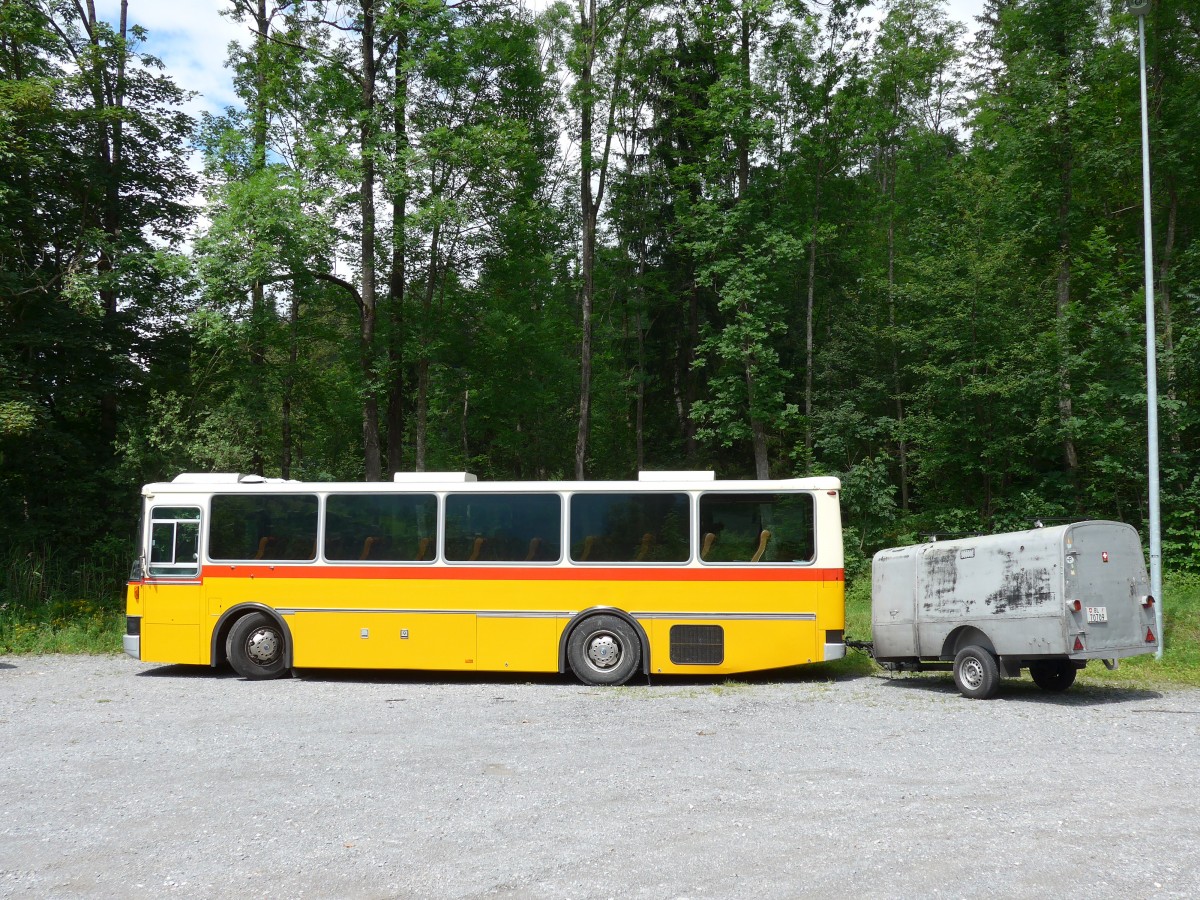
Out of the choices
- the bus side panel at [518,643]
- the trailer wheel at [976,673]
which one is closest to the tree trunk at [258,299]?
the bus side panel at [518,643]

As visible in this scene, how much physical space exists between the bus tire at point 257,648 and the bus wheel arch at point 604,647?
413cm

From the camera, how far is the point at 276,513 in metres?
14.1

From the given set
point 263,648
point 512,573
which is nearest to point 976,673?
point 512,573

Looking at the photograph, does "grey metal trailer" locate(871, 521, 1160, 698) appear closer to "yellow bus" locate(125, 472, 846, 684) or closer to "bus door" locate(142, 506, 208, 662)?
"yellow bus" locate(125, 472, 846, 684)

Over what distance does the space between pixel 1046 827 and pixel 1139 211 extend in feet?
87.7

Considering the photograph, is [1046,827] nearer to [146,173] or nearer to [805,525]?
[805,525]

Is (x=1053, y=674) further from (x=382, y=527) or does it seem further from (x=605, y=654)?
(x=382, y=527)

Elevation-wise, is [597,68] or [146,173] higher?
[597,68]

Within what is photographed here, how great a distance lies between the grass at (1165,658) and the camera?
13320 millimetres

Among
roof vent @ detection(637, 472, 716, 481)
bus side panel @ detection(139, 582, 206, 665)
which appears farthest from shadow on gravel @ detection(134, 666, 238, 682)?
roof vent @ detection(637, 472, 716, 481)

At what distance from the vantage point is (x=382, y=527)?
13.8 m

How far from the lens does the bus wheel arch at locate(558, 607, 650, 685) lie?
13.0m

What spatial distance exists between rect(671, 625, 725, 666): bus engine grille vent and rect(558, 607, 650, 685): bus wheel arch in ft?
1.32

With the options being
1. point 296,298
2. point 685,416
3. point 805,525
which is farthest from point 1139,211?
point 296,298
